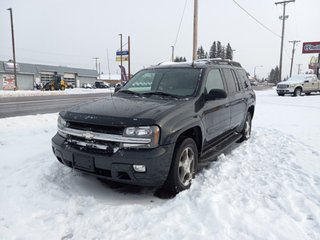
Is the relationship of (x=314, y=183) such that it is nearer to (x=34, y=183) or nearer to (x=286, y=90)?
(x=34, y=183)

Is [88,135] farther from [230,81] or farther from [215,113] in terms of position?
[230,81]

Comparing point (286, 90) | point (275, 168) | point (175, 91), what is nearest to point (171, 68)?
point (175, 91)

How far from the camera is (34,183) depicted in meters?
3.28

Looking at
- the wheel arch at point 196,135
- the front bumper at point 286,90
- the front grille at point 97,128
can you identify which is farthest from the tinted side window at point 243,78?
the front bumper at point 286,90

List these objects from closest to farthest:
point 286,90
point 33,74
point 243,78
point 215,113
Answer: point 215,113 → point 243,78 → point 286,90 → point 33,74

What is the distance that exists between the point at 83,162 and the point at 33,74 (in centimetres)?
4839

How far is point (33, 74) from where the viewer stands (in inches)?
1772

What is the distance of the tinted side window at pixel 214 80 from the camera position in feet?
13.3

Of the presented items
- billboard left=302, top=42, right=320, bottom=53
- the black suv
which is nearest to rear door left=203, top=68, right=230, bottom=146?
the black suv

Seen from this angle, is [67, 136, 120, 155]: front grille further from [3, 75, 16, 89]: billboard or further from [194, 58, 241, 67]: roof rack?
[3, 75, 16, 89]: billboard

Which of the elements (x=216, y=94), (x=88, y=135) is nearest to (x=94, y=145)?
(x=88, y=135)

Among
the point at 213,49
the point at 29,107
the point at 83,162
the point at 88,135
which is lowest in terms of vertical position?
the point at 29,107

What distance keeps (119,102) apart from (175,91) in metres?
0.90

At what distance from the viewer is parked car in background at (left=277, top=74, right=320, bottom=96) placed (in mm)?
19453
